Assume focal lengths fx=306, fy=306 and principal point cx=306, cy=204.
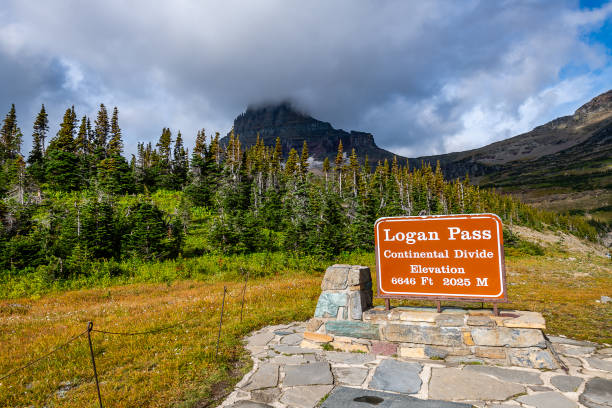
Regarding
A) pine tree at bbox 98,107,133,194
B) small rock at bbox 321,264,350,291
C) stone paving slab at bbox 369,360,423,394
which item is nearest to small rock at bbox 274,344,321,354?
small rock at bbox 321,264,350,291

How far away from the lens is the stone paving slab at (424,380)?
15.7ft

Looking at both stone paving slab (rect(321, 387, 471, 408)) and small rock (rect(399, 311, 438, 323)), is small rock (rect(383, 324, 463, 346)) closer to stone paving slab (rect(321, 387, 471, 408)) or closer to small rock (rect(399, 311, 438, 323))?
small rock (rect(399, 311, 438, 323))

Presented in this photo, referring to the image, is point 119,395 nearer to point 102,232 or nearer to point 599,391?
point 599,391

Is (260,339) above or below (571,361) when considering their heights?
below

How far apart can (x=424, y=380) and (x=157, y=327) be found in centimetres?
778

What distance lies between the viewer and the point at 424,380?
5.54 metres

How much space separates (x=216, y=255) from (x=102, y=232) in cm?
836

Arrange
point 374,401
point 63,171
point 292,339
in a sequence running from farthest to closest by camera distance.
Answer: point 63,171, point 292,339, point 374,401

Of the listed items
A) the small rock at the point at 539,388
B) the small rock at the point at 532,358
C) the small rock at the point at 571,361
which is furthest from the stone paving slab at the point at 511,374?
the small rock at the point at 571,361

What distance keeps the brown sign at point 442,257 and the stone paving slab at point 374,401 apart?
281cm

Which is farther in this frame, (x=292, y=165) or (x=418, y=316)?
(x=292, y=165)

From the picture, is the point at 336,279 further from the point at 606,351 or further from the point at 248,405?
the point at 606,351

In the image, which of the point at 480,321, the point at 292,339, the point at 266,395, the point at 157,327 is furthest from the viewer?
the point at 157,327

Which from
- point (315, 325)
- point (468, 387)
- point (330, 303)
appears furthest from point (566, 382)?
point (315, 325)
